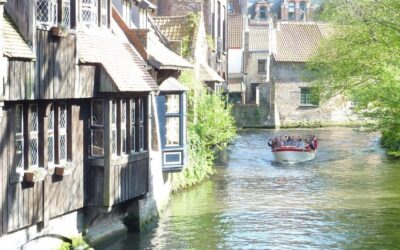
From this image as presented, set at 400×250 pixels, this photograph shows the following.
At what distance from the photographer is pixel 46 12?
14508 millimetres

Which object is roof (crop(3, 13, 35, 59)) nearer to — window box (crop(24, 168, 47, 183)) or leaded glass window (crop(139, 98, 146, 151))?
window box (crop(24, 168, 47, 183))

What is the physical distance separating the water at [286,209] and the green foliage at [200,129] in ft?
1.87

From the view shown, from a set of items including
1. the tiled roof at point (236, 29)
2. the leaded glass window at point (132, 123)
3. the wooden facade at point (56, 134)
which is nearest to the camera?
the wooden facade at point (56, 134)

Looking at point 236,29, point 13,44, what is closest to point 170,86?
point 13,44

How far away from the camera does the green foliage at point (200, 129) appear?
26.7 metres

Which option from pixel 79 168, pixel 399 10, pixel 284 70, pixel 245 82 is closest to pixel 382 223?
pixel 399 10

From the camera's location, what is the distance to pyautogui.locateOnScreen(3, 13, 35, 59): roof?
12.9m

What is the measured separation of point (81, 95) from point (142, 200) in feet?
15.4

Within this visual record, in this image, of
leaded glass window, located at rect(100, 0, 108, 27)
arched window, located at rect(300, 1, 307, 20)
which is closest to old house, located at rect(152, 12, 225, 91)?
leaded glass window, located at rect(100, 0, 108, 27)

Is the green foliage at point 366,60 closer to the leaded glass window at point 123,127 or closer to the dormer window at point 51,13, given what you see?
the leaded glass window at point 123,127

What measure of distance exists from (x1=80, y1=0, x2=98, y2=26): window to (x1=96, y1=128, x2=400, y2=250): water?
4997 mm

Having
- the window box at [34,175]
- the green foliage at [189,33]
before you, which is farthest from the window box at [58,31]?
the green foliage at [189,33]

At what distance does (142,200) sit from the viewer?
1933 cm

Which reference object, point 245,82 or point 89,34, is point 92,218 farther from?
point 245,82
